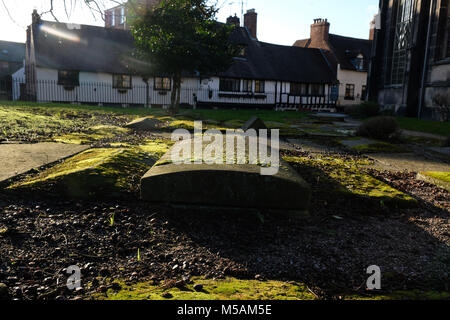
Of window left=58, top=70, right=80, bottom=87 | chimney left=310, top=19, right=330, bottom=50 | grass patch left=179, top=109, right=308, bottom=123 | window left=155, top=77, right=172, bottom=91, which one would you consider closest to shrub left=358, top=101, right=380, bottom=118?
grass patch left=179, top=109, right=308, bottom=123

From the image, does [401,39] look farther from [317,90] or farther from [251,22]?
[251,22]

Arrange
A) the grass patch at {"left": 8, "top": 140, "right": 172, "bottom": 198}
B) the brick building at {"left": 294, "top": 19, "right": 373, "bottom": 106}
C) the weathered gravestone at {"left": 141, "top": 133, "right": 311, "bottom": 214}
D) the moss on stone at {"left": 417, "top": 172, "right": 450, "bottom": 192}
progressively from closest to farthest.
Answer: the weathered gravestone at {"left": 141, "top": 133, "right": 311, "bottom": 214}, the grass patch at {"left": 8, "top": 140, "right": 172, "bottom": 198}, the moss on stone at {"left": 417, "top": 172, "right": 450, "bottom": 192}, the brick building at {"left": 294, "top": 19, "right": 373, "bottom": 106}

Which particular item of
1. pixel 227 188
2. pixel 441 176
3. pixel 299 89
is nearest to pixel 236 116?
pixel 441 176

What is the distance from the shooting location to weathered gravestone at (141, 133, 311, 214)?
234 centimetres

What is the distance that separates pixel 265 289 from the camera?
1.53 metres

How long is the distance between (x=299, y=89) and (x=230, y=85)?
6.64 m

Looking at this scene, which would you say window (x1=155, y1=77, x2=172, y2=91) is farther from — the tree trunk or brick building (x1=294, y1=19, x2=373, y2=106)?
brick building (x1=294, y1=19, x2=373, y2=106)

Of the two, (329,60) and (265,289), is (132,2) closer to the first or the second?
(265,289)

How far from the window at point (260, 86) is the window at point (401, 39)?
41.2 feet

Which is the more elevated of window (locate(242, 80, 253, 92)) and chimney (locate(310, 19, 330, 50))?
chimney (locate(310, 19, 330, 50))

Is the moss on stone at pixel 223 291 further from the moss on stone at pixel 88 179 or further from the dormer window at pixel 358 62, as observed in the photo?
the dormer window at pixel 358 62

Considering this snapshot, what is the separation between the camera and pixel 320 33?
118 ft

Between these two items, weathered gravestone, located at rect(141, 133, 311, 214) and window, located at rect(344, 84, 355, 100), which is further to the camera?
window, located at rect(344, 84, 355, 100)

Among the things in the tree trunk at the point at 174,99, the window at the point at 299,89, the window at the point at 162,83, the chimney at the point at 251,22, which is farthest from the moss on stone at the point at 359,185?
the chimney at the point at 251,22
